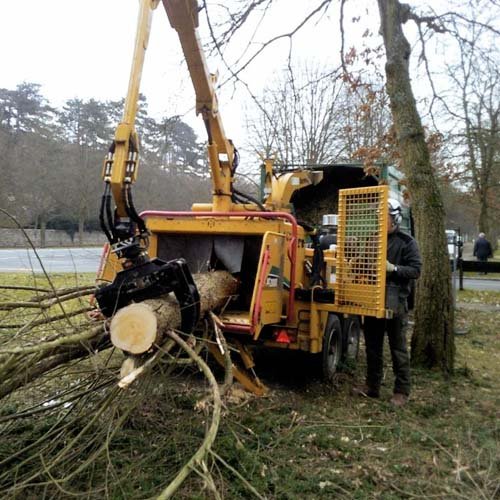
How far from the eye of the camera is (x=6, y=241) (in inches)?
1118

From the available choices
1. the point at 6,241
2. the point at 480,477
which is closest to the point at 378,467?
the point at 480,477

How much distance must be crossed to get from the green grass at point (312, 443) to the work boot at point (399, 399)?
0.06 metres

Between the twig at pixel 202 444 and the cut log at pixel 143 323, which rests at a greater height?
the cut log at pixel 143 323

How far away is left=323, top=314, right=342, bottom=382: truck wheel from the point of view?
5.40 metres

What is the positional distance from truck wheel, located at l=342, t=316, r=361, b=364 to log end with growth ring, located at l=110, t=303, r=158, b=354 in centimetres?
364

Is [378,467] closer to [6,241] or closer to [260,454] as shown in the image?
[260,454]

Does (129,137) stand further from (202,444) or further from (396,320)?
(396,320)

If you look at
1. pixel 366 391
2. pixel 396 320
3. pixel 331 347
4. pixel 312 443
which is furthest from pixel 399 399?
pixel 312 443

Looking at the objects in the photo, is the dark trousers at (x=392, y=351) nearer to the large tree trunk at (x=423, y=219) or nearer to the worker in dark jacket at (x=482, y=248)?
the large tree trunk at (x=423, y=219)

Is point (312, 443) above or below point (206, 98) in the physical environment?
below

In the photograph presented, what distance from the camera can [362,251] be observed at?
4859mm

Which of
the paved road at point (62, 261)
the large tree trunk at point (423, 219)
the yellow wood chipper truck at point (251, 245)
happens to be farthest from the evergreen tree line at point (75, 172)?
the yellow wood chipper truck at point (251, 245)

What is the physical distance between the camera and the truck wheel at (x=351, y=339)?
638cm

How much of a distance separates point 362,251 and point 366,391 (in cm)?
146
